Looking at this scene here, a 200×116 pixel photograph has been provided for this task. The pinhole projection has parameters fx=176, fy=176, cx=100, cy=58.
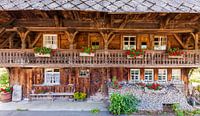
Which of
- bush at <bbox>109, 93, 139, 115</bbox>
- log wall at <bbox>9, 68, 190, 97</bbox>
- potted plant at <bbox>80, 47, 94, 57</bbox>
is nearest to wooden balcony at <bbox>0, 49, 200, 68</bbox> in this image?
potted plant at <bbox>80, 47, 94, 57</bbox>

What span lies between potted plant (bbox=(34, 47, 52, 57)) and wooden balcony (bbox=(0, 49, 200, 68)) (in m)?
0.29

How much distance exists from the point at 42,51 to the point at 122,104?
19.4ft

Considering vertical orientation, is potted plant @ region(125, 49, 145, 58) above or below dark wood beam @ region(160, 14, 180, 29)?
below

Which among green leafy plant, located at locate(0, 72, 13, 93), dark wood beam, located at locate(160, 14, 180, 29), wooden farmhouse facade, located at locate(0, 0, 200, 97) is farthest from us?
green leafy plant, located at locate(0, 72, 13, 93)

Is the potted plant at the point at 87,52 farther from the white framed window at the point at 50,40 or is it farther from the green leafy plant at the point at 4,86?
the green leafy plant at the point at 4,86

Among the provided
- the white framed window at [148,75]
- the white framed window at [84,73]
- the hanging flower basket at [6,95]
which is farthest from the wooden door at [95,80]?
the hanging flower basket at [6,95]

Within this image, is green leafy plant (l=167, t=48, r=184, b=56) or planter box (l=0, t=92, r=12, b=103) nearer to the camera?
green leafy plant (l=167, t=48, r=184, b=56)

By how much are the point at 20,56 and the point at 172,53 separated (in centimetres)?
974

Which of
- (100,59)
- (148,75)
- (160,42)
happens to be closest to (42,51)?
(100,59)

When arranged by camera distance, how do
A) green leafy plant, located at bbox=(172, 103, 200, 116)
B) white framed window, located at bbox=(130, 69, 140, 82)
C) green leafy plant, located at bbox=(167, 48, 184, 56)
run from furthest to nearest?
white framed window, located at bbox=(130, 69, 140, 82) → green leafy plant, located at bbox=(167, 48, 184, 56) → green leafy plant, located at bbox=(172, 103, 200, 116)

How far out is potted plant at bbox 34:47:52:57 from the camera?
11.1 meters

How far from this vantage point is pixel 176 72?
1301 cm

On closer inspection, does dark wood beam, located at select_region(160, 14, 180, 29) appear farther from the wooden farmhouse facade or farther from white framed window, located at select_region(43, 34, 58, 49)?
white framed window, located at select_region(43, 34, 58, 49)

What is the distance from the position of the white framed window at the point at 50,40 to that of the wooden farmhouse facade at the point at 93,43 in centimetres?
7
